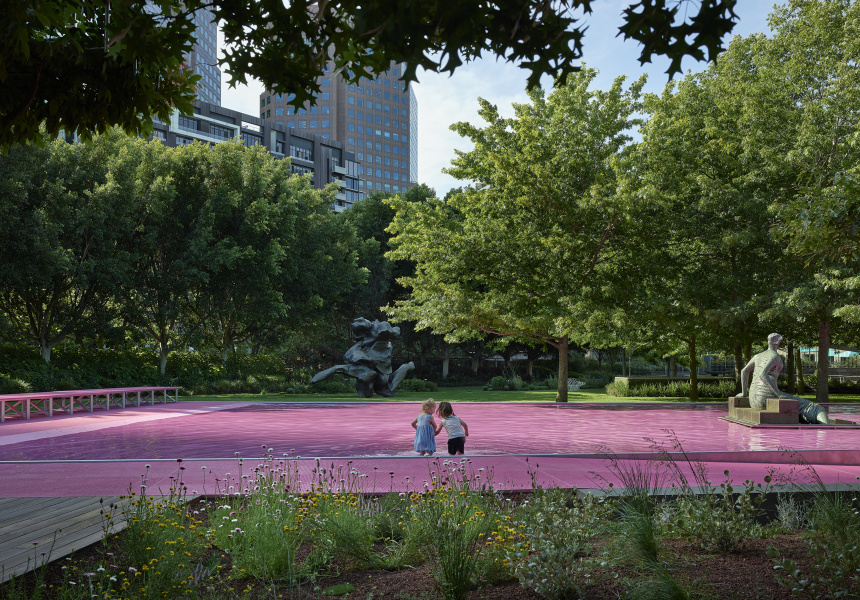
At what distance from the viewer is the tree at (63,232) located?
92.4 ft

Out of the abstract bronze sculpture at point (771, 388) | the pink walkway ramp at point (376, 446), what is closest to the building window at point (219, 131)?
the pink walkway ramp at point (376, 446)

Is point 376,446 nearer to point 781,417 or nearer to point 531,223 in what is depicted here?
point 781,417

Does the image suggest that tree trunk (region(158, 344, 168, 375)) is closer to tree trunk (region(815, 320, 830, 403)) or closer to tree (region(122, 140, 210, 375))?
tree (region(122, 140, 210, 375))

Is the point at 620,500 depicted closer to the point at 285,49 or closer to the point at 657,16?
the point at 657,16

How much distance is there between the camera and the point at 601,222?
1029 inches

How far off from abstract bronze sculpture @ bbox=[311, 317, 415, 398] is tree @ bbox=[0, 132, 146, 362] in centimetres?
1109

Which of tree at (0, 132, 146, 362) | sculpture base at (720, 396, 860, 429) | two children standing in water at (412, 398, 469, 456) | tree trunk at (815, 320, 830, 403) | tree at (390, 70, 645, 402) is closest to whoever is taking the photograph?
two children standing in water at (412, 398, 469, 456)

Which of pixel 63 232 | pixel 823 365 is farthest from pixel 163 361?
pixel 823 365

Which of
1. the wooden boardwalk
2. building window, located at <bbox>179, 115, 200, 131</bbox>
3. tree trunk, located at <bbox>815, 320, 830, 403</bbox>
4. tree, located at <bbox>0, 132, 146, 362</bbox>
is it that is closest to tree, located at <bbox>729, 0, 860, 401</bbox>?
tree trunk, located at <bbox>815, 320, 830, 403</bbox>

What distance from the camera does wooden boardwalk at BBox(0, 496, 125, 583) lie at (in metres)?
4.94

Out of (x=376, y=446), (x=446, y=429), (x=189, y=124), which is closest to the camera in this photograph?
(x=446, y=429)

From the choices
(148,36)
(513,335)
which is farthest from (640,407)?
(148,36)

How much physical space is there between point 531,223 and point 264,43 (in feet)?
Answer: 71.8

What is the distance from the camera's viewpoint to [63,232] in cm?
3011
